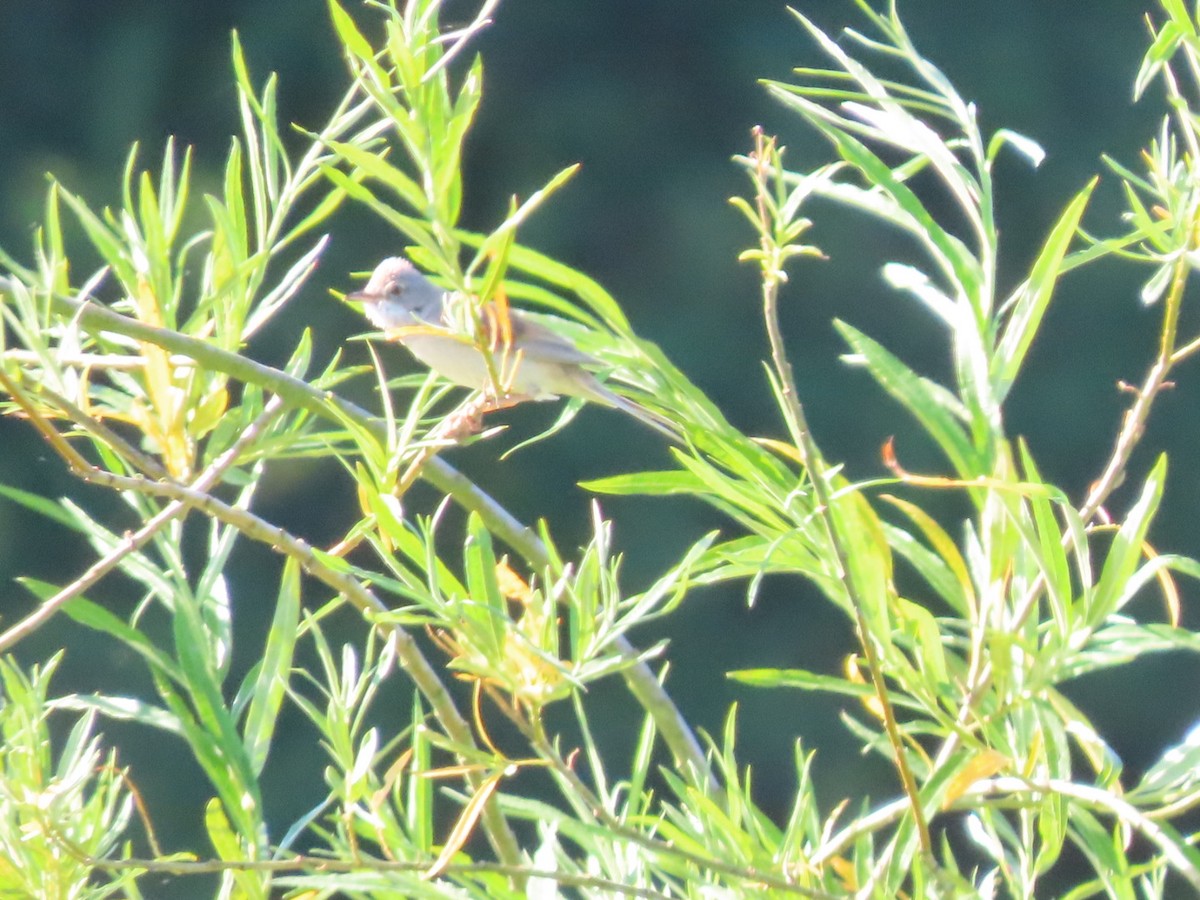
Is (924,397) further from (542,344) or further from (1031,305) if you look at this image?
(542,344)

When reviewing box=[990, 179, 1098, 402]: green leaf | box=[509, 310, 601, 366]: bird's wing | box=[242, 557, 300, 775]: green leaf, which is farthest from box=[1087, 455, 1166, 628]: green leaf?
Answer: box=[509, 310, 601, 366]: bird's wing

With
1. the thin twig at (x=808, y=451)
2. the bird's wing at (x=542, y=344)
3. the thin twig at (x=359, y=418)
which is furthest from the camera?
the bird's wing at (x=542, y=344)

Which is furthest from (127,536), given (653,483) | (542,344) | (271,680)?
(542,344)

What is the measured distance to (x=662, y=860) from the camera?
437 millimetres

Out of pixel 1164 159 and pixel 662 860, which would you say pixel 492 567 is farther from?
pixel 1164 159

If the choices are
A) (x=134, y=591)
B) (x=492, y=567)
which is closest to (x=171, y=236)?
(x=492, y=567)

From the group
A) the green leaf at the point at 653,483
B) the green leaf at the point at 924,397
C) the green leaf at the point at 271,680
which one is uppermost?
the green leaf at the point at 924,397

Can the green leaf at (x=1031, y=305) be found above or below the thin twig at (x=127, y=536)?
above

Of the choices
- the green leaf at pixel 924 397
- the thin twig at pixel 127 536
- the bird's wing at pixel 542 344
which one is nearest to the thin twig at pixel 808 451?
the green leaf at pixel 924 397

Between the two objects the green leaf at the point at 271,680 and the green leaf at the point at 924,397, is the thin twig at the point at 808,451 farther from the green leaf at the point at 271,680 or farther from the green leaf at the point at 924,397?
the green leaf at the point at 271,680

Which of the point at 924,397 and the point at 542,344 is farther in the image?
the point at 542,344

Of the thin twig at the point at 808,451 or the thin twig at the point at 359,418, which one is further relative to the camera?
the thin twig at the point at 359,418

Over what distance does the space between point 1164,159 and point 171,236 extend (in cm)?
30

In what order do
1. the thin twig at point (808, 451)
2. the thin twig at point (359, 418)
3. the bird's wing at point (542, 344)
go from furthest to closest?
the bird's wing at point (542, 344)
the thin twig at point (359, 418)
the thin twig at point (808, 451)
